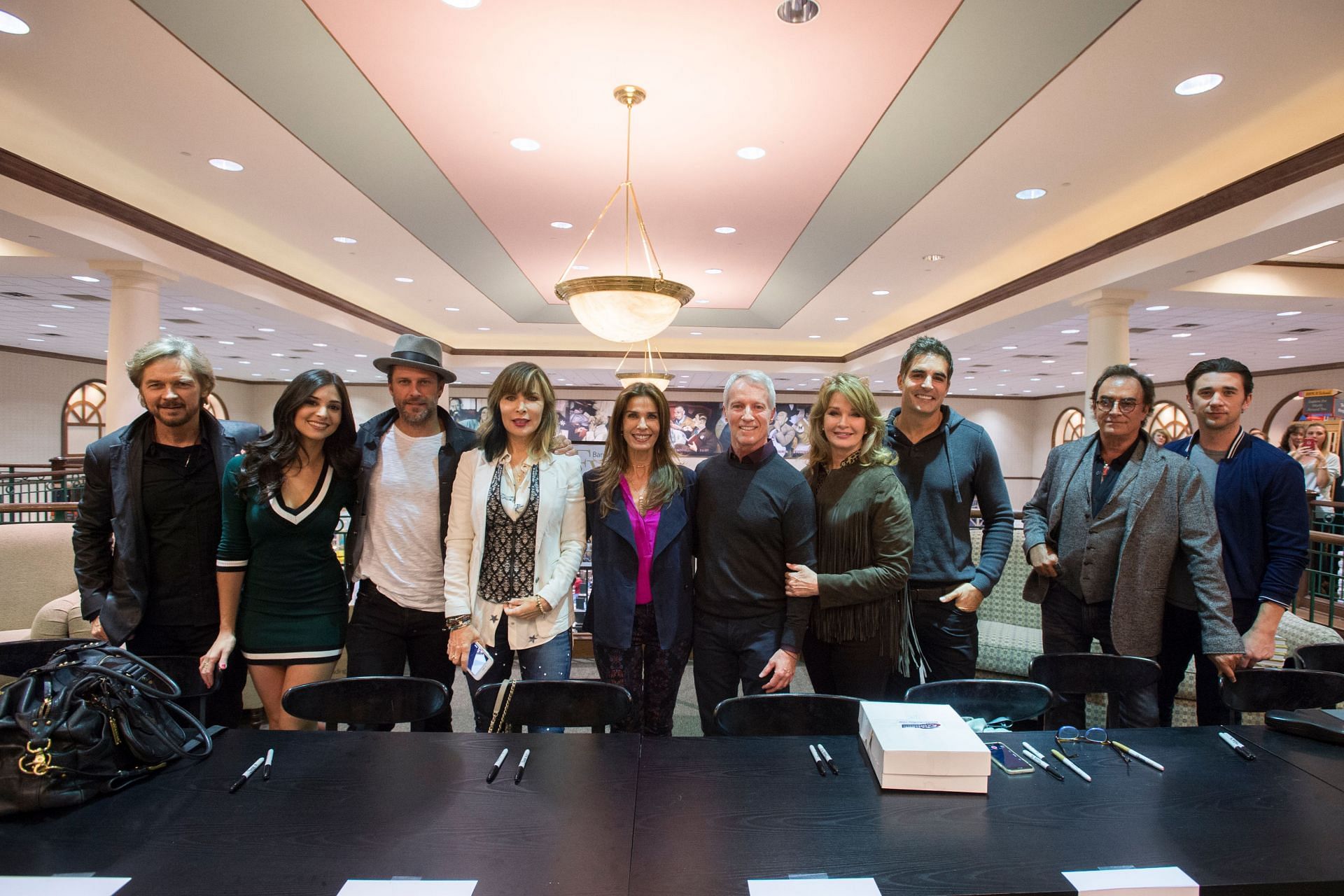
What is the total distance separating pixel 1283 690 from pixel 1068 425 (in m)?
18.9

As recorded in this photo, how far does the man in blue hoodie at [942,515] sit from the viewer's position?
2.40 metres

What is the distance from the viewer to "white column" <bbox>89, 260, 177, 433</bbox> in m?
5.88

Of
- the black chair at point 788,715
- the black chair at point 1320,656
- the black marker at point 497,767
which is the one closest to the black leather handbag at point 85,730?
the black marker at point 497,767

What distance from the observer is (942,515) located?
244 centimetres

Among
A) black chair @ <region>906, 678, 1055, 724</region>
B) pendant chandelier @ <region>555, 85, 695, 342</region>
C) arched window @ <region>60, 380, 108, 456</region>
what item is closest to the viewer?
black chair @ <region>906, 678, 1055, 724</region>

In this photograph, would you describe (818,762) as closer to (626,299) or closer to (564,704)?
(564,704)

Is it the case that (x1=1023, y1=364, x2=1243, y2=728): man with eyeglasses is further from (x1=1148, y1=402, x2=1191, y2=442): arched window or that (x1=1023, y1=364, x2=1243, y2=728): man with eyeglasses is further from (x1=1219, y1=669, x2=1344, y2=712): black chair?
(x1=1148, y1=402, x2=1191, y2=442): arched window

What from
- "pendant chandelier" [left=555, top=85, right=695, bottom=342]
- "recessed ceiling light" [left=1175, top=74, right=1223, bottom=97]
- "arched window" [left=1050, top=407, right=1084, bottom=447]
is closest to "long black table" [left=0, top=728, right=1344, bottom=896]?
"pendant chandelier" [left=555, top=85, right=695, bottom=342]

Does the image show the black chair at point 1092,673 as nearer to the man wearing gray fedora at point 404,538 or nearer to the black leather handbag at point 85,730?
the man wearing gray fedora at point 404,538

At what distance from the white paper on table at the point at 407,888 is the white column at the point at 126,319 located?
6243 millimetres

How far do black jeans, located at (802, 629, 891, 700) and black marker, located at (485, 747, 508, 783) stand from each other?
105 centimetres

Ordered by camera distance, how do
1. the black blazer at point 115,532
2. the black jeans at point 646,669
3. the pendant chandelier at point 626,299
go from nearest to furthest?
1. the black blazer at point 115,532
2. the black jeans at point 646,669
3. the pendant chandelier at point 626,299

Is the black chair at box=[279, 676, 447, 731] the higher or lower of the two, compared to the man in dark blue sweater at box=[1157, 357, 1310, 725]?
lower

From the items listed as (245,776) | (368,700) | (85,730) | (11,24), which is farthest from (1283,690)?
(11,24)
